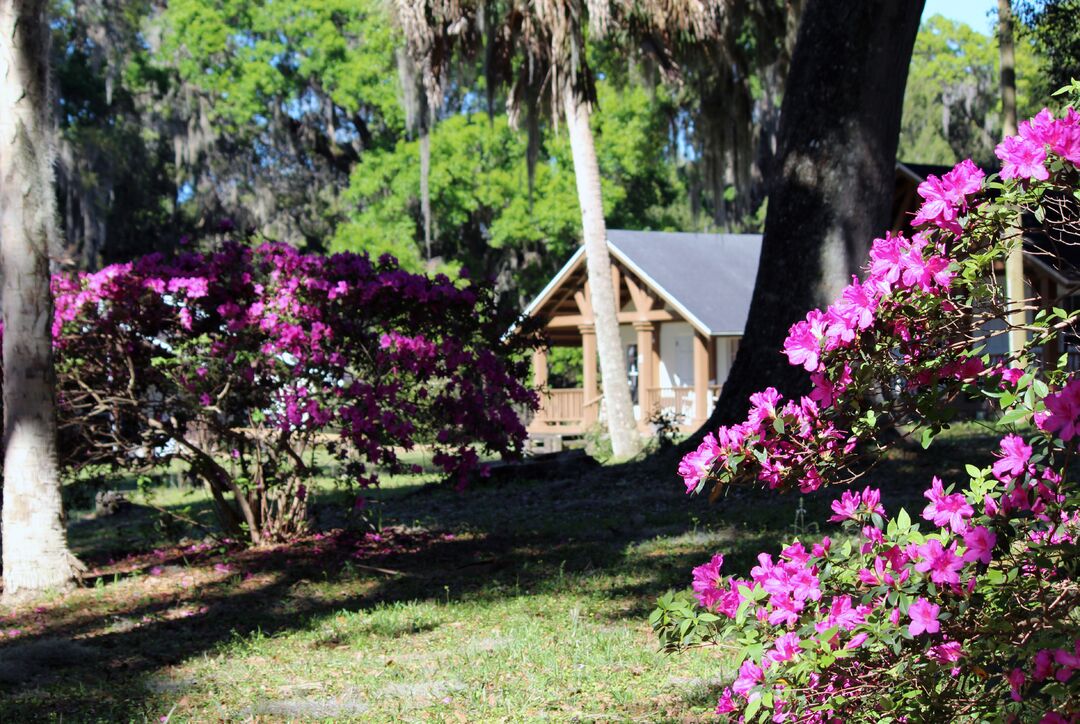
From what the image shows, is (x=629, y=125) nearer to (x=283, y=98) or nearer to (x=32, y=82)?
(x=283, y=98)

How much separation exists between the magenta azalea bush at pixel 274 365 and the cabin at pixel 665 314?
16345 millimetres

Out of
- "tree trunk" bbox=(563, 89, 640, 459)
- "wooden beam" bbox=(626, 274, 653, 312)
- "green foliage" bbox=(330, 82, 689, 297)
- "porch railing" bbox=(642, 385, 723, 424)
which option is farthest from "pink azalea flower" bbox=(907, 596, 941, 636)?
"green foliage" bbox=(330, 82, 689, 297)

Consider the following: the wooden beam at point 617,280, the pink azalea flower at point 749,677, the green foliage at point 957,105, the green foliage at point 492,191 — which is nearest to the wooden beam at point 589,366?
the wooden beam at point 617,280

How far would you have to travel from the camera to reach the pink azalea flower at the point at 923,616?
2.34 m

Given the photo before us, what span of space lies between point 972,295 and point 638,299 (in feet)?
79.9

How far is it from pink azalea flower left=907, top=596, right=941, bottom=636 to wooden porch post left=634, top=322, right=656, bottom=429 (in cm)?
2471

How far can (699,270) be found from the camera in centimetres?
2727

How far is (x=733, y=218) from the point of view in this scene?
38719 mm

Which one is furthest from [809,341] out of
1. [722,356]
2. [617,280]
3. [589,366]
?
[722,356]

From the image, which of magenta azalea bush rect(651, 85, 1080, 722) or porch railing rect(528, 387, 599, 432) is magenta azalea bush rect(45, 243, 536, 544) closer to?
magenta azalea bush rect(651, 85, 1080, 722)

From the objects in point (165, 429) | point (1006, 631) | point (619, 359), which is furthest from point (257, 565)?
point (619, 359)

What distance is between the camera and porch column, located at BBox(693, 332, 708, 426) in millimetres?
25984

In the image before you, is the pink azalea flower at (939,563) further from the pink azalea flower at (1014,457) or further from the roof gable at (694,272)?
the roof gable at (694,272)

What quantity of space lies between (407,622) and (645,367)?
21.9 m
